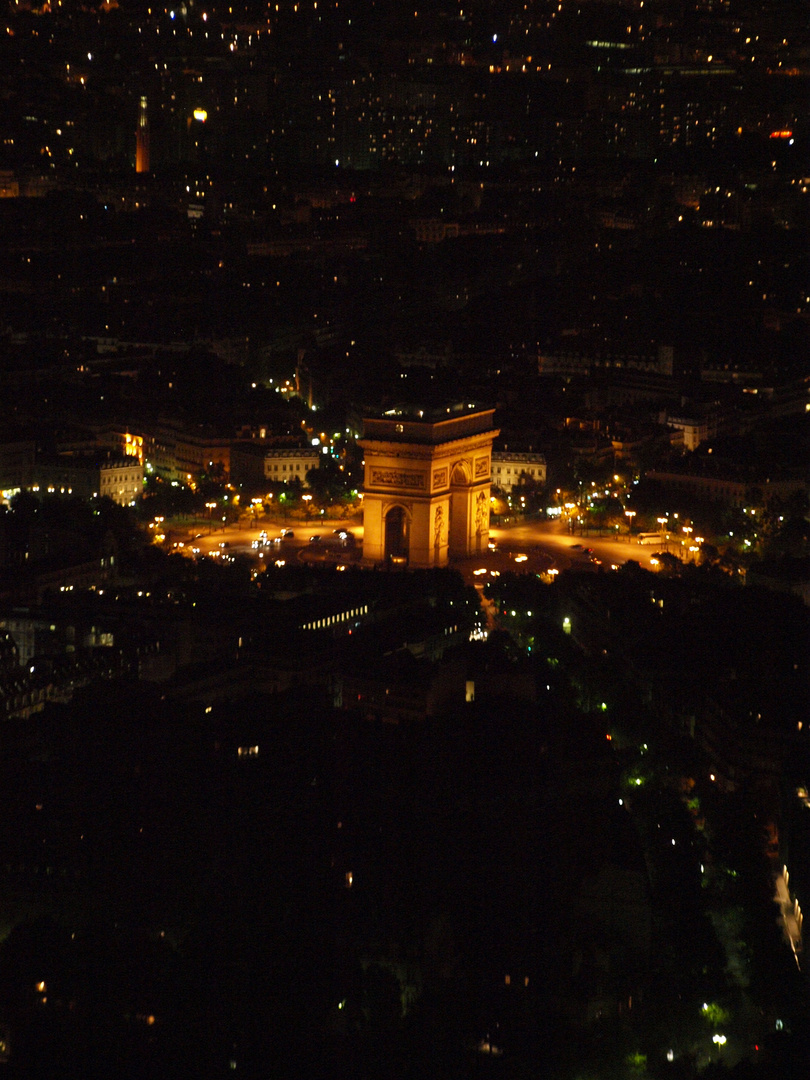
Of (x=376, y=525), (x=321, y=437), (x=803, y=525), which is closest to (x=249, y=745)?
(x=376, y=525)

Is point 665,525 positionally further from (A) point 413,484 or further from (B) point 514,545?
(A) point 413,484

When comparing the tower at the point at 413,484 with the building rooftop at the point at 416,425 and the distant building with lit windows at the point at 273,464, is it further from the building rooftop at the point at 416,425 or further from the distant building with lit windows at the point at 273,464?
the distant building with lit windows at the point at 273,464

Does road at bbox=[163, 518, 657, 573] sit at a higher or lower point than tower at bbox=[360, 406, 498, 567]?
lower

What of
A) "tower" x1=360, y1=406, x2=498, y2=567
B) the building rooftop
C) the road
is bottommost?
the road

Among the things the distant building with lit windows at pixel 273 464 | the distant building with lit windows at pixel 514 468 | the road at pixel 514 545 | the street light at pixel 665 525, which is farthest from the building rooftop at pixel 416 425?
the distant building with lit windows at pixel 273 464

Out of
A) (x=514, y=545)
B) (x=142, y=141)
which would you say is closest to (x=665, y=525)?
(x=514, y=545)

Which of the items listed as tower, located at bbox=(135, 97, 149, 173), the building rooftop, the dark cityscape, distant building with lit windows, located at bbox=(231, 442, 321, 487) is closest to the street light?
the dark cityscape

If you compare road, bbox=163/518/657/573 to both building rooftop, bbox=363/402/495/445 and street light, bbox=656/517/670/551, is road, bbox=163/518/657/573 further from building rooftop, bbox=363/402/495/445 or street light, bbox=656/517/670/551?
building rooftop, bbox=363/402/495/445
